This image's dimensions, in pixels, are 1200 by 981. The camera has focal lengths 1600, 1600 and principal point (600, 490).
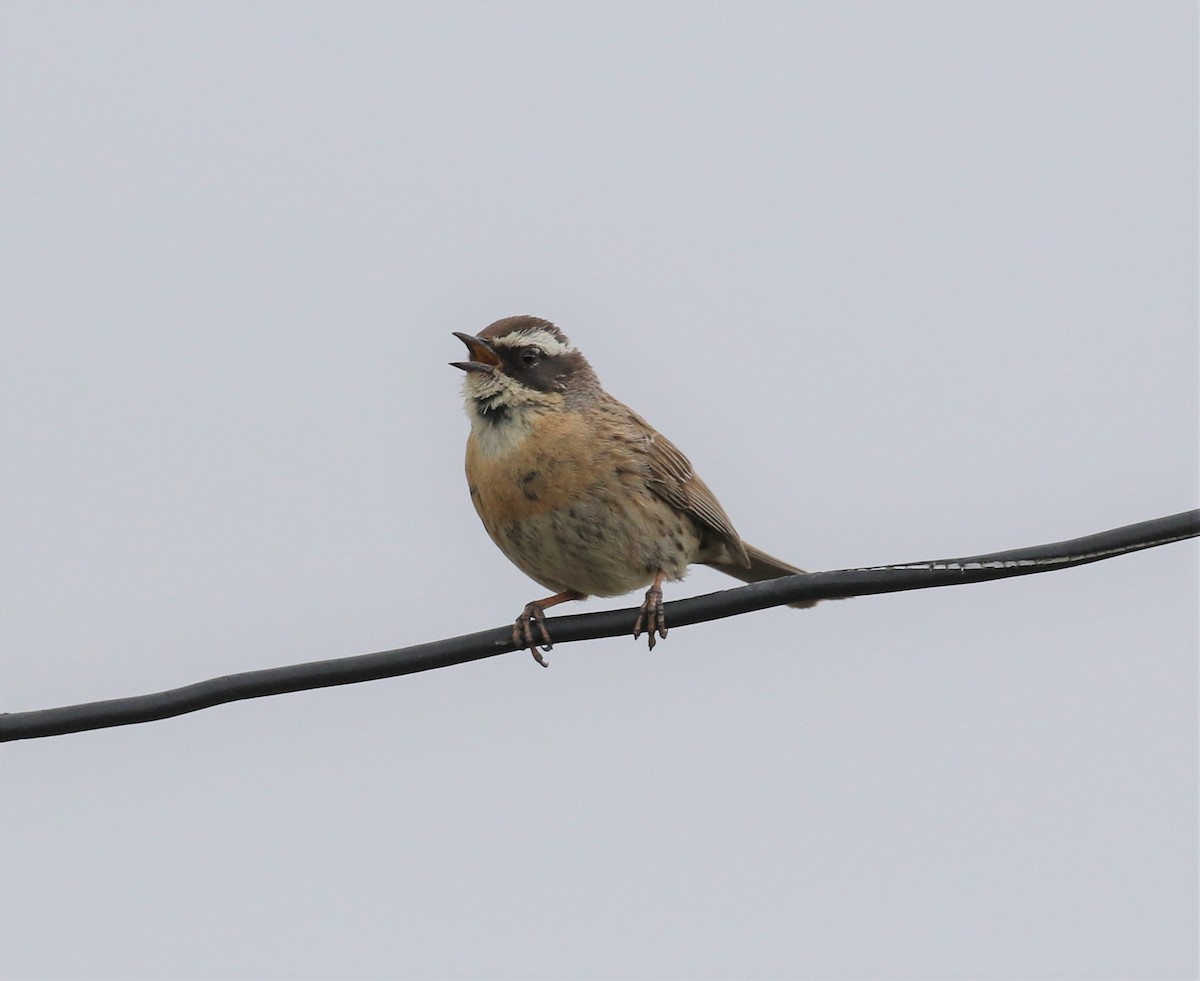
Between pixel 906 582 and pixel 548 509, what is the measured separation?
3.32m

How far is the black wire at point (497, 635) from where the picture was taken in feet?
20.1

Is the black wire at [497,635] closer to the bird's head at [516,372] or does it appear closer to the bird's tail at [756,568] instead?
the bird's head at [516,372]

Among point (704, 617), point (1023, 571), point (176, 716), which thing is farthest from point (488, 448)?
point (1023, 571)

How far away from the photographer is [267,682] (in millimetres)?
6715

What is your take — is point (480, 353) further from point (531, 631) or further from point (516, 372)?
point (531, 631)

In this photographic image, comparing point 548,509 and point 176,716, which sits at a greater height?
point 548,509

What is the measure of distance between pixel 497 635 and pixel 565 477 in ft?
7.87

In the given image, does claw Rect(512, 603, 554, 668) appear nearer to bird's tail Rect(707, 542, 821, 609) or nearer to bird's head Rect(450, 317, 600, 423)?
bird's head Rect(450, 317, 600, 423)

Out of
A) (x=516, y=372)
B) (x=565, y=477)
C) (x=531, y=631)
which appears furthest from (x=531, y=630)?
(x=516, y=372)

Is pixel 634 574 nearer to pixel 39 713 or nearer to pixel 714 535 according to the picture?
pixel 714 535

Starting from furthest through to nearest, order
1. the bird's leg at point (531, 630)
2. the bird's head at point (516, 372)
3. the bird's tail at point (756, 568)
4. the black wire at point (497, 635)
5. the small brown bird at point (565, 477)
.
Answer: the bird's tail at point (756, 568) < the bird's head at point (516, 372) < the small brown bird at point (565, 477) < the bird's leg at point (531, 630) < the black wire at point (497, 635)

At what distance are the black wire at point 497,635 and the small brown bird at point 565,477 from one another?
205 cm

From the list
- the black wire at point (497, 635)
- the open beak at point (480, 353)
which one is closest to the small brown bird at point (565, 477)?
the open beak at point (480, 353)

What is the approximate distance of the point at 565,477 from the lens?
948cm
